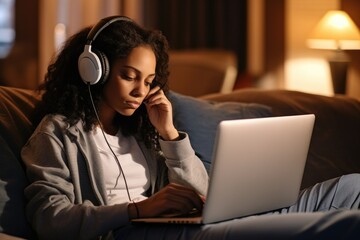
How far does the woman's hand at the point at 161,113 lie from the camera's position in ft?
6.74

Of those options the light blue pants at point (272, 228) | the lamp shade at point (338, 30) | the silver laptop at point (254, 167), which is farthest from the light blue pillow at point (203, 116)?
the lamp shade at point (338, 30)

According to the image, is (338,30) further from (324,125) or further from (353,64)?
(324,125)

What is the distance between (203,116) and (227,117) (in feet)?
0.30

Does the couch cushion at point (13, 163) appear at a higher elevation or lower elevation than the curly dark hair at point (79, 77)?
lower

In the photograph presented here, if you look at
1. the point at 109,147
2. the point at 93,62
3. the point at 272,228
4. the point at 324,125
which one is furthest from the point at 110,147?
the point at 324,125

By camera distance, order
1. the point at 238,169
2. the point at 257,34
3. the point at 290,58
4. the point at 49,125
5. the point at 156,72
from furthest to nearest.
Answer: the point at 257,34
the point at 290,58
the point at 156,72
the point at 49,125
the point at 238,169

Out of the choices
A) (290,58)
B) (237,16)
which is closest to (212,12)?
(237,16)

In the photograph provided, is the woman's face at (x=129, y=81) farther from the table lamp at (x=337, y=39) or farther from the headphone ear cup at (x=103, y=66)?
the table lamp at (x=337, y=39)

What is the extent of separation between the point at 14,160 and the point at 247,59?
3905mm

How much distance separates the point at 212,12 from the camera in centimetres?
575

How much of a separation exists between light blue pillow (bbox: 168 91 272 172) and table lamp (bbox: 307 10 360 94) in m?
1.84

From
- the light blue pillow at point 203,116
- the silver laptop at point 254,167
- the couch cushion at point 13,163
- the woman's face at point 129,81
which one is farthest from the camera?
the light blue pillow at point 203,116

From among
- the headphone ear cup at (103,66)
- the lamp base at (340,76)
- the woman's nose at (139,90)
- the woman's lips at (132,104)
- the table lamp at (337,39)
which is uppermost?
the headphone ear cup at (103,66)

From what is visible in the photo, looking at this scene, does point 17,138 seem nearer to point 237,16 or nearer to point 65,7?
point 65,7
